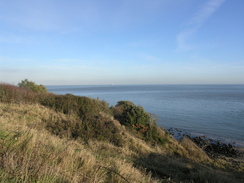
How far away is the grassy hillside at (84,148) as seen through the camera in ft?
10.6

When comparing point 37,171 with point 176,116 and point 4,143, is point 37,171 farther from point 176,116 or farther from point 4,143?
point 176,116

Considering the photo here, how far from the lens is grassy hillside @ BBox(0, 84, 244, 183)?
3217 mm

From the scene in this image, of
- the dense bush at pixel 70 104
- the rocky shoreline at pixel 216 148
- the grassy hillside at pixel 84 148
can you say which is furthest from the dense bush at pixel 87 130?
the rocky shoreline at pixel 216 148

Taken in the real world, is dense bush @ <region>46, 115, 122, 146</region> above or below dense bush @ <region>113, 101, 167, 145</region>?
above

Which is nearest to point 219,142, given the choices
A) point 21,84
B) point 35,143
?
point 35,143

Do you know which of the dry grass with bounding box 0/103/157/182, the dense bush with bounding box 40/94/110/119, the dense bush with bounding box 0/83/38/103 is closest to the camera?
the dry grass with bounding box 0/103/157/182

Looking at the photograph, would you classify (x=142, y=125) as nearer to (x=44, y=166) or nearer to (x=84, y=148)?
(x=84, y=148)

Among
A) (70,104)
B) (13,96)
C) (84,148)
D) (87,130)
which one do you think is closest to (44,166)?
(84,148)

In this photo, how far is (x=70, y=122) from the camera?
987 centimetres

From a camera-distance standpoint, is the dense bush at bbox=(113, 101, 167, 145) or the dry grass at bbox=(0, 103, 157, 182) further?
the dense bush at bbox=(113, 101, 167, 145)

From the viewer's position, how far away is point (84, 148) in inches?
245

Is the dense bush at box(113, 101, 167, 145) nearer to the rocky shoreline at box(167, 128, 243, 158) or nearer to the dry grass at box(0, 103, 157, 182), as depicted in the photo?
the rocky shoreline at box(167, 128, 243, 158)

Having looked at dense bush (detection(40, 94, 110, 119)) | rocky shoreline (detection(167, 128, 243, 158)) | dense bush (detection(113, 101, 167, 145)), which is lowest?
rocky shoreline (detection(167, 128, 243, 158))

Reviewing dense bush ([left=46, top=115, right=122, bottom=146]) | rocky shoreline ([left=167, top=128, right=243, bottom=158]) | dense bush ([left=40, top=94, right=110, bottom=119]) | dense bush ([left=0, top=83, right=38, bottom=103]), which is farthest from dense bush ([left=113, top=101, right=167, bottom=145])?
dense bush ([left=0, top=83, right=38, bottom=103])
